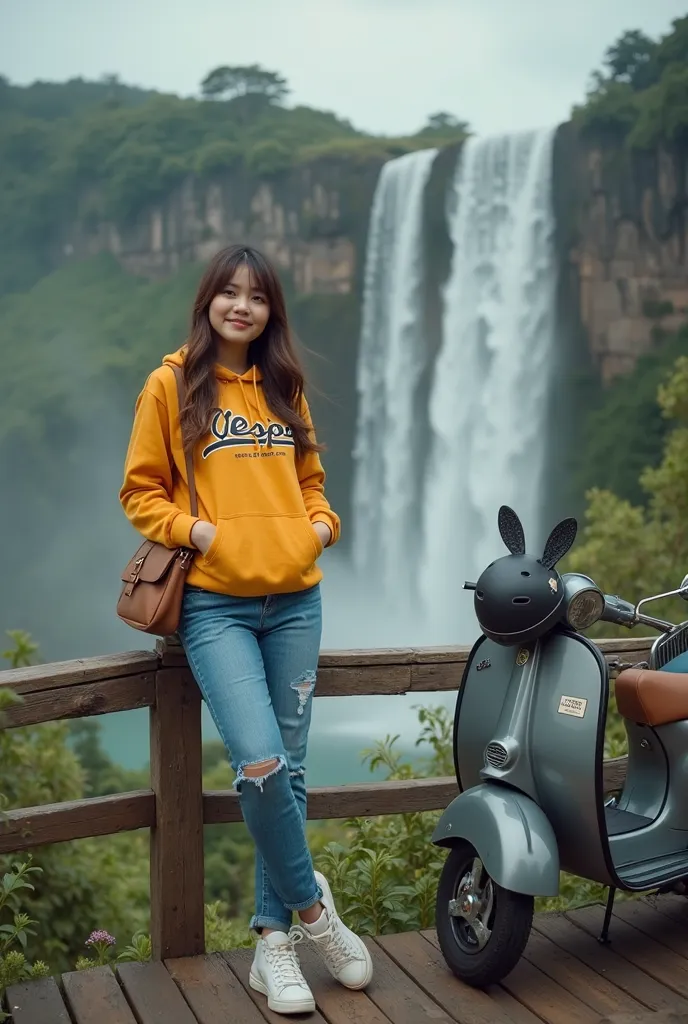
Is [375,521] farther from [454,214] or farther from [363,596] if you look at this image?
[454,214]

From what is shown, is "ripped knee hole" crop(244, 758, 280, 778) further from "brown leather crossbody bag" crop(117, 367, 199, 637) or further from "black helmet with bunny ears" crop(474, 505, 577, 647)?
"black helmet with bunny ears" crop(474, 505, 577, 647)

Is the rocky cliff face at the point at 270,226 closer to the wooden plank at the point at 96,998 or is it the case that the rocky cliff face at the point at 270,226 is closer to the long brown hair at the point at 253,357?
the long brown hair at the point at 253,357

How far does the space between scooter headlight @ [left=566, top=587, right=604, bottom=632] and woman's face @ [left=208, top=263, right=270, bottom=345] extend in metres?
0.81

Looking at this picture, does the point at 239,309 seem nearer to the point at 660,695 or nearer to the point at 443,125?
the point at 660,695

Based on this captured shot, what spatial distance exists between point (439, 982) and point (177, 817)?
0.62 meters

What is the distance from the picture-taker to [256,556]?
2.36 metres

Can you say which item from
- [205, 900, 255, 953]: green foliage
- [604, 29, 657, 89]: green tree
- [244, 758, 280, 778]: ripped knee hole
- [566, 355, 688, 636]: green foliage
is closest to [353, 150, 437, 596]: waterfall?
[604, 29, 657, 89]: green tree

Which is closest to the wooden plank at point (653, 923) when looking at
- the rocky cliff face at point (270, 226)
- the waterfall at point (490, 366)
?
the waterfall at point (490, 366)

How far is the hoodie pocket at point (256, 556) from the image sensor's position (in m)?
2.35

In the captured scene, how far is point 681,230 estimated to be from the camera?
63.9 feet

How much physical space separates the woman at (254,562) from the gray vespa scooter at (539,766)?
0.88 feet

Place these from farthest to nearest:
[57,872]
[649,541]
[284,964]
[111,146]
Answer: [111,146], [649,541], [57,872], [284,964]

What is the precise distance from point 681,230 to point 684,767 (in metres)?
18.1

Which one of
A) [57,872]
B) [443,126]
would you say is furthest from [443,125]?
[57,872]
